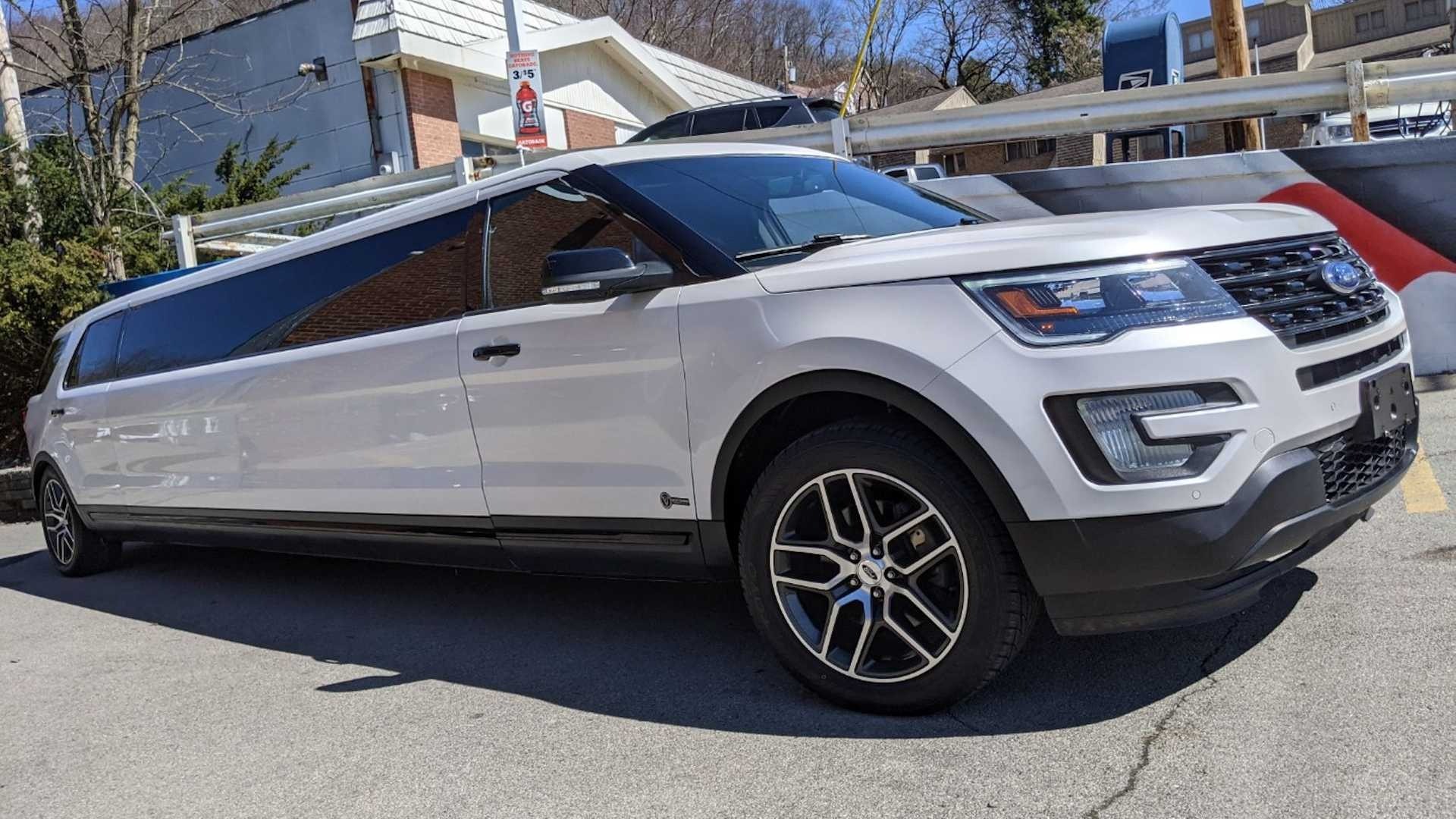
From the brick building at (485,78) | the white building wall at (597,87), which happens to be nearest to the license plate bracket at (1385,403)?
the brick building at (485,78)

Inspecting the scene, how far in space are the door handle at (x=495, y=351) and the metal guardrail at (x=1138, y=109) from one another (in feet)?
12.1

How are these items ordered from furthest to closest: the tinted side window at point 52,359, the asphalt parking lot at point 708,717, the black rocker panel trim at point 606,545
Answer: the tinted side window at point 52,359 < the black rocker panel trim at point 606,545 < the asphalt parking lot at point 708,717

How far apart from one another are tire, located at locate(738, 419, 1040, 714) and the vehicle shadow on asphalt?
0.16m

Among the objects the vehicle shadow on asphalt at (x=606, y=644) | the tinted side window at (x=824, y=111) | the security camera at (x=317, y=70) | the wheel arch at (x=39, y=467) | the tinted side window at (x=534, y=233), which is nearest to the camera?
the vehicle shadow on asphalt at (x=606, y=644)

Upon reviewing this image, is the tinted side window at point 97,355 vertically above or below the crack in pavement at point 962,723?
above

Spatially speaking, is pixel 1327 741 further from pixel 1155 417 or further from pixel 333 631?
pixel 333 631

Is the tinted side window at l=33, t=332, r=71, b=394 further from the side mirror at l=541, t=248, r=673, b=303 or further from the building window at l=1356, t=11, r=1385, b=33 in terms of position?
the building window at l=1356, t=11, r=1385, b=33

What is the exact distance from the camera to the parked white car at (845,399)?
9.87 ft

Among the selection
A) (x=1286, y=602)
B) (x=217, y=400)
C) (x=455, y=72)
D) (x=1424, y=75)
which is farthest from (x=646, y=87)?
(x=1286, y=602)

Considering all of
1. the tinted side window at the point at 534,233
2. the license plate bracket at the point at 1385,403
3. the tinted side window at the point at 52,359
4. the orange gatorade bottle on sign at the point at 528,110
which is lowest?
the license plate bracket at the point at 1385,403

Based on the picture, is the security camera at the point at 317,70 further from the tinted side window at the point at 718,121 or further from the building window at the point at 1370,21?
the building window at the point at 1370,21

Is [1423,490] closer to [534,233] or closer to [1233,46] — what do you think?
[534,233]

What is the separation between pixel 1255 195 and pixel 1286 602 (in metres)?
4.38

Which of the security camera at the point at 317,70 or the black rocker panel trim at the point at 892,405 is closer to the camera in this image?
the black rocker panel trim at the point at 892,405
